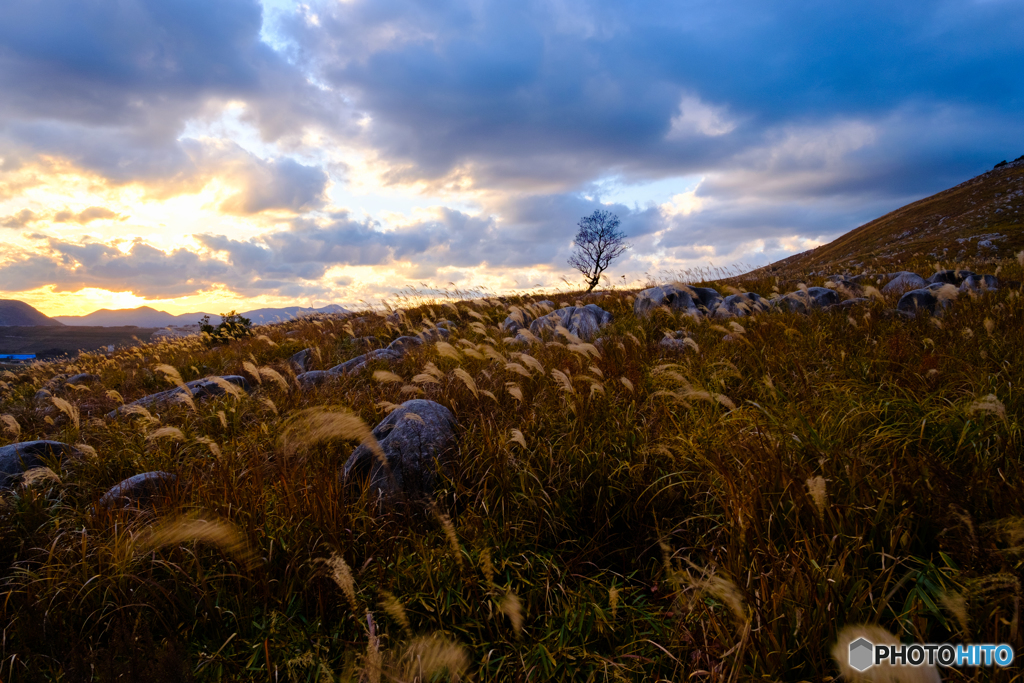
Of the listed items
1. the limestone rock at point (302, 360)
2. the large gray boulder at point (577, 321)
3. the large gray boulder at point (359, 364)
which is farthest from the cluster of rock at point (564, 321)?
the limestone rock at point (302, 360)

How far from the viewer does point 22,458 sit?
4.03 m

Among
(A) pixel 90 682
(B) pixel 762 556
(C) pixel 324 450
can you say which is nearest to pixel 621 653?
(B) pixel 762 556

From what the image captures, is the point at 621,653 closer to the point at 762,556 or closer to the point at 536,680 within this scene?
the point at 536,680

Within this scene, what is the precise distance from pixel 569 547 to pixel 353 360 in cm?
568

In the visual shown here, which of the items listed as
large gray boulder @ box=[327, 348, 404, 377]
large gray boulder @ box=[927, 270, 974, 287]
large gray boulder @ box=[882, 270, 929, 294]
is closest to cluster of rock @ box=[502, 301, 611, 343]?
large gray boulder @ box=[327, 348, 404, 377]

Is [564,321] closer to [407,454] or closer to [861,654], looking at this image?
[407,454]

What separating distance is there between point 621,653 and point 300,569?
68.6 inches

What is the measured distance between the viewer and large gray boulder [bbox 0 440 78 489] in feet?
12.1

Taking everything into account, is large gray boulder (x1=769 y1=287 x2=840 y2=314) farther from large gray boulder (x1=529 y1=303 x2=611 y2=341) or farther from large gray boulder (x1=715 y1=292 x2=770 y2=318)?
large gray boulder (x1=529 y1=303 x2=611 y2=341)

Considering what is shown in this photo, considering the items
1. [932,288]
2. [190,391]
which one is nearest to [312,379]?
[190,391]

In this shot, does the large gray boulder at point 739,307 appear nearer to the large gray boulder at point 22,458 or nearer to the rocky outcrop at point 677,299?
the rocky outcrop at point 677,299

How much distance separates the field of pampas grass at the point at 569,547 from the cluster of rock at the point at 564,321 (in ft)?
10.4

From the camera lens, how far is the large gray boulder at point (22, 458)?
145 inches

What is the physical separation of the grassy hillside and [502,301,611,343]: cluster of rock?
20546 millimetres
